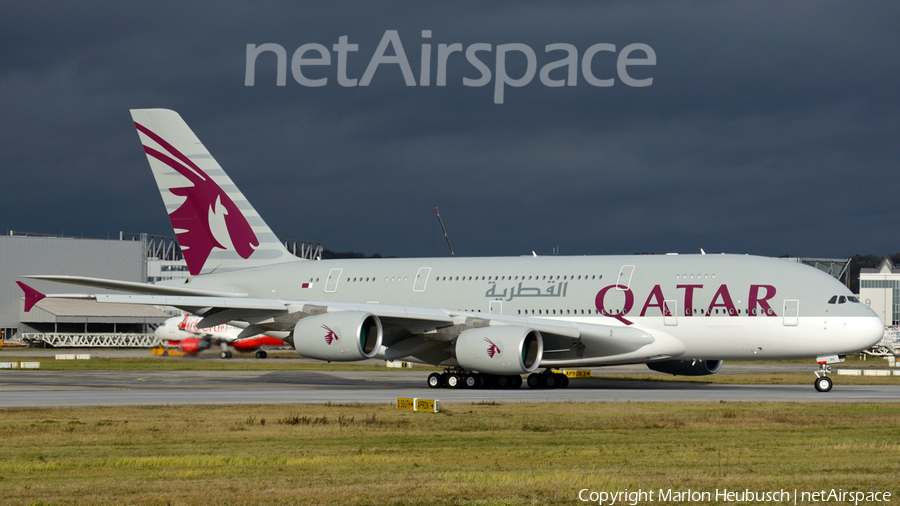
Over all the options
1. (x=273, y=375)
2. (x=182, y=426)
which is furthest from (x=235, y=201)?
(x=182, y=426)

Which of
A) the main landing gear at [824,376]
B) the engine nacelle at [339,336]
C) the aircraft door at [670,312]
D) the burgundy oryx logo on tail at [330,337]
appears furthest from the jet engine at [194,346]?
the main landing gear at [824,376]

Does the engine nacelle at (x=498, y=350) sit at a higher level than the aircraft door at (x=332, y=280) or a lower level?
lower

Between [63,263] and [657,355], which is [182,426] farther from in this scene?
[63,263]

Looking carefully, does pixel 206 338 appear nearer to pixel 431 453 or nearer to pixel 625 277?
pixel 625 277

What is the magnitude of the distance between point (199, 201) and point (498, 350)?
52.1 feet

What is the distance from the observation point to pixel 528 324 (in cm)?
3322

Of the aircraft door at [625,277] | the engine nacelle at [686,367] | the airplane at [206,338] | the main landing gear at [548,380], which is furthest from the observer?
the airplane at [206,338]

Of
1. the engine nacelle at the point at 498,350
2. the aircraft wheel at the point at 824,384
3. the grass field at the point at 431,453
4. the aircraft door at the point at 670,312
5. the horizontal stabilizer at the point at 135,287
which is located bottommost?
the grass field at the point at 431,453

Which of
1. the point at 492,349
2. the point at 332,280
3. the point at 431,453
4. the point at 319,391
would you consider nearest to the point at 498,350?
the point at 492,349

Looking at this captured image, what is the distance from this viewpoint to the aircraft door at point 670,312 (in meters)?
33.1

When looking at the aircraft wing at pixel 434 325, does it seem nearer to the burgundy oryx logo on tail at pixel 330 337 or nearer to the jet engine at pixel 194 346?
the burgundy oryx logo on tail at pixel 330 337

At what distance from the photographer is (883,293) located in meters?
132

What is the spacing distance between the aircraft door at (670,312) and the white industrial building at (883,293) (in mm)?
105265

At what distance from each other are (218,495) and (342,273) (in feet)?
91.0
